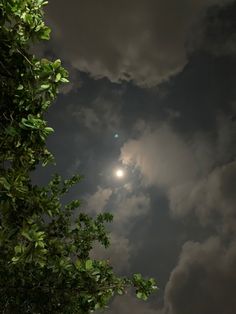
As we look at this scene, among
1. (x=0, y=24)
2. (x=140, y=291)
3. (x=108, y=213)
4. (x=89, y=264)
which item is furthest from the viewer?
(x=108, y=213)

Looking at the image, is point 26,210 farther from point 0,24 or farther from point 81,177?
point 81,177

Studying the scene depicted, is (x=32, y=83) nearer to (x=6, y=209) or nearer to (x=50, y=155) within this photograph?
(x=50, y=155)

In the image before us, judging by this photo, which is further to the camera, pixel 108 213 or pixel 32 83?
pixel 108 213

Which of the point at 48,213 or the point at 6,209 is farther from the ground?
the point at 48,213

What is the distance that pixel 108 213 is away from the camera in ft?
39.2

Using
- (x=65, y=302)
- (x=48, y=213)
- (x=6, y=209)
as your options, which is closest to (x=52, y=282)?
(x=65, y=302)

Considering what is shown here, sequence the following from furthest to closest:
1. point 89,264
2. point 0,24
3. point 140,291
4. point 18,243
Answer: point 140,291
point 89,264
point 0,24
point 18,243

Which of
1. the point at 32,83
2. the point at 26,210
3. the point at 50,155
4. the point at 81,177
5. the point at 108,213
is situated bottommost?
the point at 26,210

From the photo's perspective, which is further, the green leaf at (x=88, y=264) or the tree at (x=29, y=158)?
the green leaf at (x=88, y=264)

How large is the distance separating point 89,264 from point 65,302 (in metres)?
1.56

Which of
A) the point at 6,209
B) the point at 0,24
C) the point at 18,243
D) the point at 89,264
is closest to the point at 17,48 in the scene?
the point at 0,24

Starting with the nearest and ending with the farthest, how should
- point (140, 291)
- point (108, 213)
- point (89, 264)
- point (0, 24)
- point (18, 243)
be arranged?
point (18, 243)
point (0, 24)
point (89, 264)
point (140, 291)
point (108, 213)

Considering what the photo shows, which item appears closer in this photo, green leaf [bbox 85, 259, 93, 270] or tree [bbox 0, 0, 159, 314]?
tree [bbox 0, 0, 159, 314]

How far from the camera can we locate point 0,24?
209 inches
